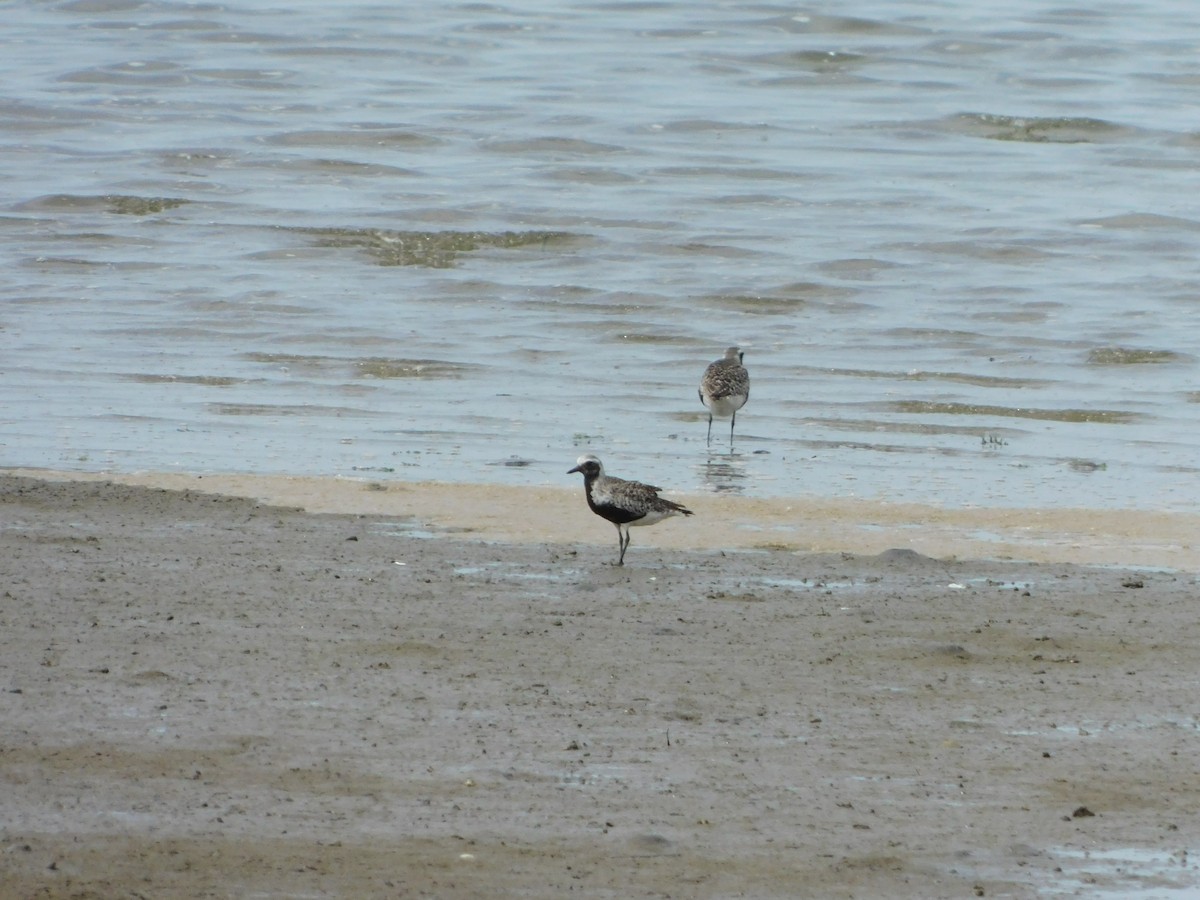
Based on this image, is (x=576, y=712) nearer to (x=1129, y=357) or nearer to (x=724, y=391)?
(x=724, y=391)

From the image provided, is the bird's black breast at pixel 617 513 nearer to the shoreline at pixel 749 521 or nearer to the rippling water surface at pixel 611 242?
the shoreline at pixel 749 521

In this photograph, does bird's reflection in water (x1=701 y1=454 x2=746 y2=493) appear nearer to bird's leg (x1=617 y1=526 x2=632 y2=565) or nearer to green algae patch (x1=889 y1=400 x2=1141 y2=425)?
bird's leg (x1=617 y1=526 x2=632 y2=565)

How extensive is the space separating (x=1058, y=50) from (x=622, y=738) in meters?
34.7

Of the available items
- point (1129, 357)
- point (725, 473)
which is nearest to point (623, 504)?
point (725, 473)

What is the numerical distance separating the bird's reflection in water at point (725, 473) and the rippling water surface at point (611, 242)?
5 centimetres

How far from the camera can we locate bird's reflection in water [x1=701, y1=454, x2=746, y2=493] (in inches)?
461

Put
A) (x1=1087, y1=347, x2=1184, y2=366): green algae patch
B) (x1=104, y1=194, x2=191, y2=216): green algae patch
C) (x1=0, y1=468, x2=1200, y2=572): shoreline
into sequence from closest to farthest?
(x1=0, y1=468, x2=1200, y2=572): shoreline, (x1=1087, y1=347, x2=1184, y2=366): green algae patch, (x1=104, y1=194, x2=191, y2=216): green algae patch

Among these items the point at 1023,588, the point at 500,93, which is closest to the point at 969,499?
the point at 1023,588

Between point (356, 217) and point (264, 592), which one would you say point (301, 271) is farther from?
point (264, 592)

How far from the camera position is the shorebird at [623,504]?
930cm

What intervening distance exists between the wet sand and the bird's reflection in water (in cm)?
188

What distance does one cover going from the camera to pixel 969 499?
446 inches

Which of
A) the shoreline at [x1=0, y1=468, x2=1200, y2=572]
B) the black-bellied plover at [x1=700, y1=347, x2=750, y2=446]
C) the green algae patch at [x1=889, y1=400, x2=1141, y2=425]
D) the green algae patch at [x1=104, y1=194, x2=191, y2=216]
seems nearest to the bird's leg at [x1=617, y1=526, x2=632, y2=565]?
the shoreline at [x1=0, y1=468, x2=1200, y2=572]

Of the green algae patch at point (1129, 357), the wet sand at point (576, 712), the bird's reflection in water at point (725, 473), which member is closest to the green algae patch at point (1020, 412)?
the green algae patch at point (1129, 357)
